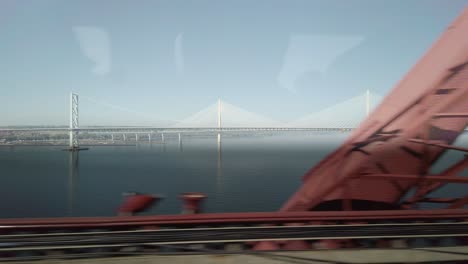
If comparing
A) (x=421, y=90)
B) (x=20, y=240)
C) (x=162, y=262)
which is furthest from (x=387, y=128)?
(x=20, y=240)

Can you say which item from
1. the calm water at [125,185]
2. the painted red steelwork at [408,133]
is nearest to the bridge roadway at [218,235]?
the painted red steelwork at [408,133]

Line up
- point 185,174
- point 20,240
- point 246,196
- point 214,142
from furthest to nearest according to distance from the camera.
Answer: point 185,174, point 214,142, point 246,196, point 20,240

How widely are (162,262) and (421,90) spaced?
5028 mm

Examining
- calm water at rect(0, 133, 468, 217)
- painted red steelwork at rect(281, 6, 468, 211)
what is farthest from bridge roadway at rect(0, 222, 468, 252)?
calm water at rect(0, 133, 468, 217)

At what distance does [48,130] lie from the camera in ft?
41.1

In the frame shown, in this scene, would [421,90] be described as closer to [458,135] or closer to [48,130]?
[458,135]

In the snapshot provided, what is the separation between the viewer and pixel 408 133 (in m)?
5.80

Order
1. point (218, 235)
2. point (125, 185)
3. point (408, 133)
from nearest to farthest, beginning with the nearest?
point (218, 235)
point (408, 133)
point (125, 185)

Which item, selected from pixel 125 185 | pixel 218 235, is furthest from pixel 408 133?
pixel 125 185

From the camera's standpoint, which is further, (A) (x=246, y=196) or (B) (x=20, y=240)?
(A) (x=246, y=196)

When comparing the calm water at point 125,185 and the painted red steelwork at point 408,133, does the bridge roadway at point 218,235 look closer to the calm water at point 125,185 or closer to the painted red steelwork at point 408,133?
the painted red steelwork at point 408,133

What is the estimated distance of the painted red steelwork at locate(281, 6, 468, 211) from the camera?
5.57 m

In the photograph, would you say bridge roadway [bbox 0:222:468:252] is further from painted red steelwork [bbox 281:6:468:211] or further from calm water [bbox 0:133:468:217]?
calm water [bbox 0:133:468:217]

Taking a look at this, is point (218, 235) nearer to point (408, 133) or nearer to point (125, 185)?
point (408, 133)
